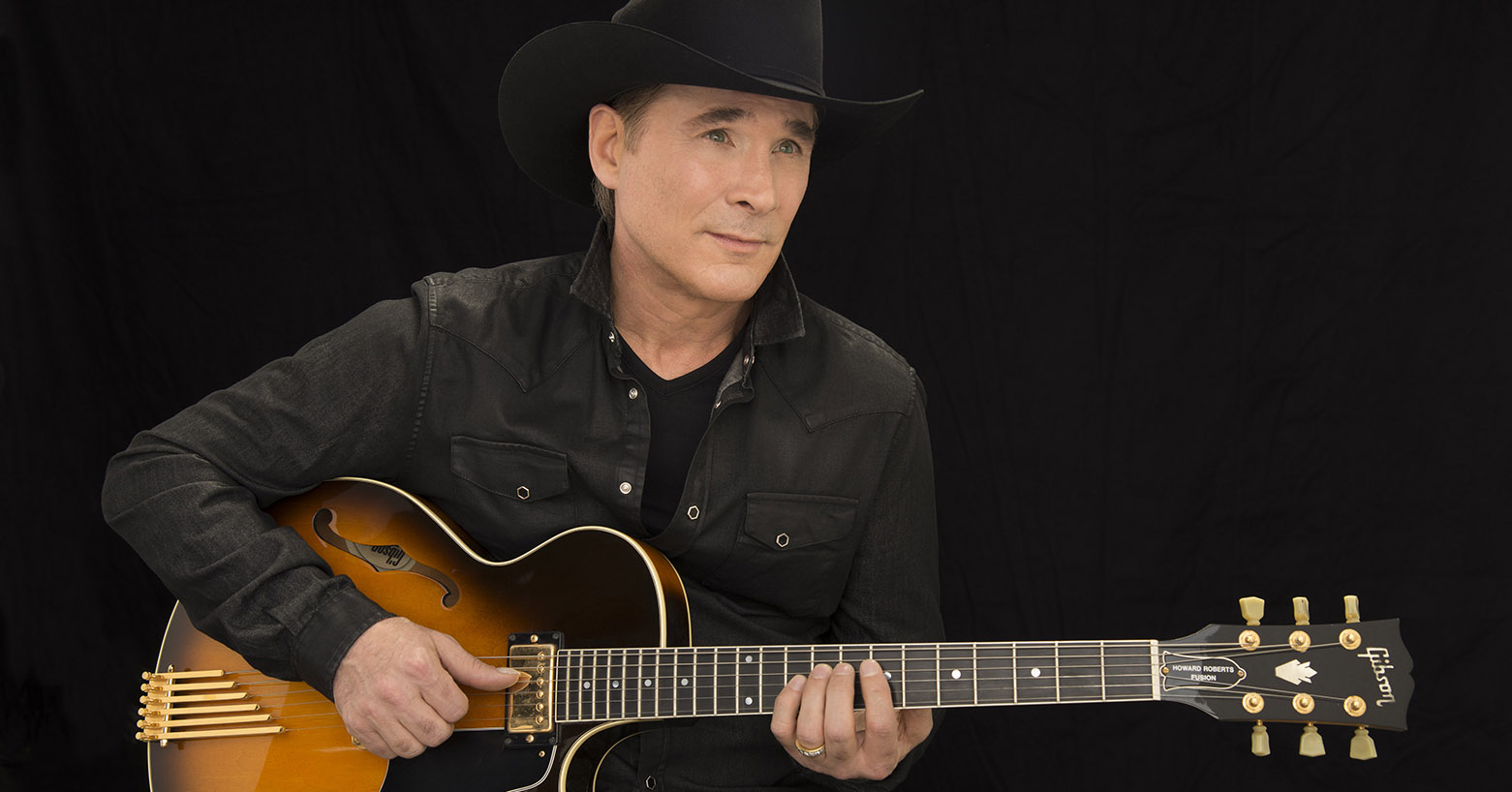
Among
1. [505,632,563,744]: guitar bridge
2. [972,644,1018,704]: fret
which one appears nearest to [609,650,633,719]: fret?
[505,632,563,744]: guitar bridge

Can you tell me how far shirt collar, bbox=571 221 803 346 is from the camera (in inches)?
102

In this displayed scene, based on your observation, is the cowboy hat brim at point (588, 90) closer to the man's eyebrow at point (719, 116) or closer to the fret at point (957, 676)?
the man's eyebrow at point (719, 116)

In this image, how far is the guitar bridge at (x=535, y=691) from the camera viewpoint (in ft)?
7.53

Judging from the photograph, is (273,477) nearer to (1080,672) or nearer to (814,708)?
(814,708)

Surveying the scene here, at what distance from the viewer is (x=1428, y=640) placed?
124 inches

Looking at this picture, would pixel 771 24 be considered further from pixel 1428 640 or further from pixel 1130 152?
pixel 1428 640

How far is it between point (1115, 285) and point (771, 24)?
1.38 m

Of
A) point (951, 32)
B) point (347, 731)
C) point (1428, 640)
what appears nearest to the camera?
point (347, 731)

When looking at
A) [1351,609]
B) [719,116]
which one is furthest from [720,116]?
[1351,609]

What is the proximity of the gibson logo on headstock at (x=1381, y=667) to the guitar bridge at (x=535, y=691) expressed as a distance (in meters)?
1.33

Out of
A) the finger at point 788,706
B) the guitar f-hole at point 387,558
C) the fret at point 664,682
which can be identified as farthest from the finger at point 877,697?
the guitar f-hole at point 387,558

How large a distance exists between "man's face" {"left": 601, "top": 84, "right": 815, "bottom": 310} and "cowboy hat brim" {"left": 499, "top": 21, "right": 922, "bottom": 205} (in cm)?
6

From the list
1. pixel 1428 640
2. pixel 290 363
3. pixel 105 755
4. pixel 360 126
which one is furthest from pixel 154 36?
pixel 1428 640

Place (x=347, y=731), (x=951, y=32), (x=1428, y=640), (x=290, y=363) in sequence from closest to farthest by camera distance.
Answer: (x=347, y=731), (x=290, y=363), (x=1428, y=640), (x=951, y=32)
